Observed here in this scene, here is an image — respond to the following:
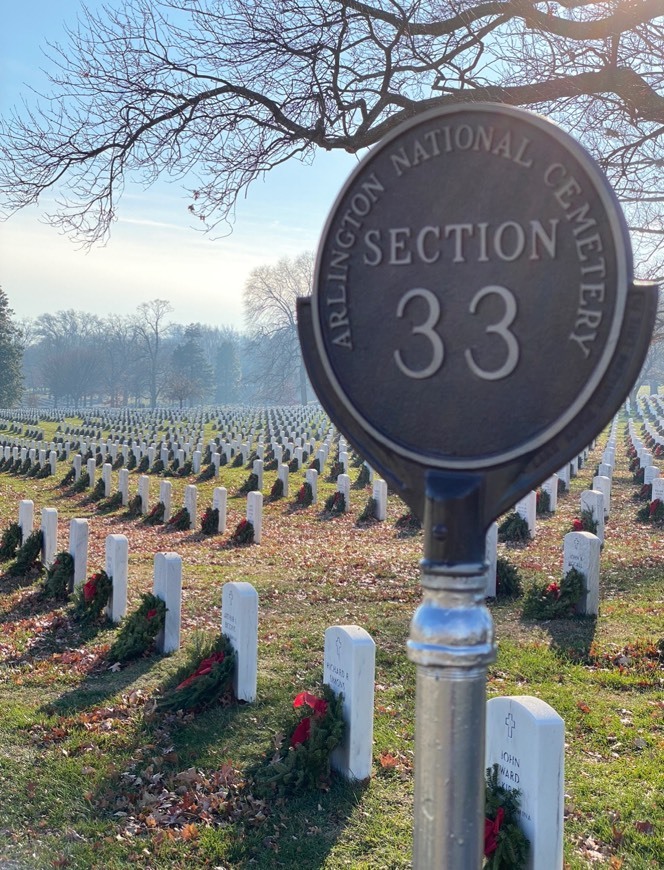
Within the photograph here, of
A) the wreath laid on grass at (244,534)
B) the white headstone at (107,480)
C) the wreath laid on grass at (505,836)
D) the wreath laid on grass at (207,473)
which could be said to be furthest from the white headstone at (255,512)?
the wreath laid on grass at (505,836)

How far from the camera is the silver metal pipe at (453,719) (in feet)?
6.05

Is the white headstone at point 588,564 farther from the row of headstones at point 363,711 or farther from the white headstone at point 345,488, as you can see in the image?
the white headstone at point 345,488

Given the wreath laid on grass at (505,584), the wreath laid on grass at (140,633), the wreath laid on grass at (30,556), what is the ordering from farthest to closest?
the wreath laid on grass at (30,556) < the wreath laid on grass at (505,584) < the wreath laid on grass at (140,633)

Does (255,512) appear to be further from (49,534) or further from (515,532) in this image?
(515,532)

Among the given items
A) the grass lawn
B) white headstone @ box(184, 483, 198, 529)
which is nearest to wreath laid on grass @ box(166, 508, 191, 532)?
white headstone @ box(184, 483, 198, 529)

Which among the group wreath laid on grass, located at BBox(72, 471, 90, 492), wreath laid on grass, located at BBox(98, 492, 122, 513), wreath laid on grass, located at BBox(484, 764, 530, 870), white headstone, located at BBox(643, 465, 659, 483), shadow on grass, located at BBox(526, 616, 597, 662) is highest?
white headstone, located at BBox(643, 465, 659, 483)

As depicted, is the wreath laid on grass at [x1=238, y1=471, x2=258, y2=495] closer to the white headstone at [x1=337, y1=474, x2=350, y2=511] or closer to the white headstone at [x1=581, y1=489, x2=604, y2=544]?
the white headstone at [x1=337, y1=474, x2=350, y2=511]

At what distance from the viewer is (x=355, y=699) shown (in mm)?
5488

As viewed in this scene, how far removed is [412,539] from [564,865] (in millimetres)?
10481

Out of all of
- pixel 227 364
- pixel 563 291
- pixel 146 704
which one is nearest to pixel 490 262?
pixel 563 291

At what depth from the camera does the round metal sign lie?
192 centimetres

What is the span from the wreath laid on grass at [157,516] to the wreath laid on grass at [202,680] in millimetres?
10156

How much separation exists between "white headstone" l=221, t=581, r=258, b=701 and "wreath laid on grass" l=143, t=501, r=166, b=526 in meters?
10.5

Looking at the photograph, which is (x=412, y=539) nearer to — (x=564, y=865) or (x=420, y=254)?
(x=564, y=865)
